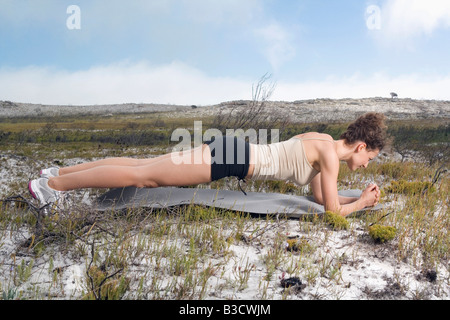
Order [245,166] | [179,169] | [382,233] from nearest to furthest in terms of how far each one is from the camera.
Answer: [382,233]
[179,169]
[245,166]

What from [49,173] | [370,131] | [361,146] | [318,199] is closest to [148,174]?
[49,173]

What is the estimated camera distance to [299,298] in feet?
7.91

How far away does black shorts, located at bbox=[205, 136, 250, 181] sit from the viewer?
4000 millimetres

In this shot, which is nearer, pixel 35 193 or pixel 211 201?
pixel 35 193

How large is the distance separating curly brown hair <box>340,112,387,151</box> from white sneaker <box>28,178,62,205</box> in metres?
3.48

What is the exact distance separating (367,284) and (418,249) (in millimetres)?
1024

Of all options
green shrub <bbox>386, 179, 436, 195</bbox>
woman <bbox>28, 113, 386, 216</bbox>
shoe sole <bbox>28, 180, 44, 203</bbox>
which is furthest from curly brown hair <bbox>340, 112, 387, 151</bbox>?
shoe sole <bbox>28, 180, 44, 203</bbox>

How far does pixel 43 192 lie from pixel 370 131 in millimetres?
3827

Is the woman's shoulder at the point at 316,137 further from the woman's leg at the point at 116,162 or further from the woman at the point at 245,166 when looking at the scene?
the woman's leg at the point at 116,162

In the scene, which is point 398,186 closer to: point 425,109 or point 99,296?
point 99,296

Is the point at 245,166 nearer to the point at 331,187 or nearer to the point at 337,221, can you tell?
the point at 331,187

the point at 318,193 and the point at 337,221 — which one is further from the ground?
the point at 318,193

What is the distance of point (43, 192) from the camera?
3.86 metres
